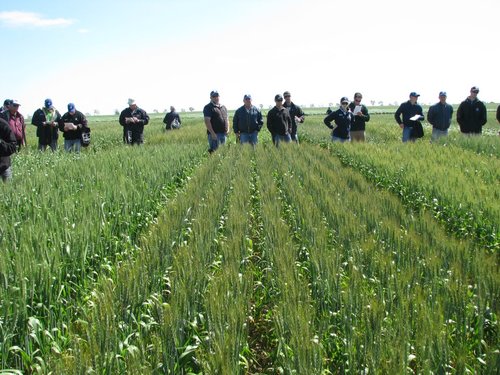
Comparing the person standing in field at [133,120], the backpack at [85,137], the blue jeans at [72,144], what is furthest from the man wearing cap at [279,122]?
the blue jeans at [72,144]

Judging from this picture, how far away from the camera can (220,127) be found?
1314 cm

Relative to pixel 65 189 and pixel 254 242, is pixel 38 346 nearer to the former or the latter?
pixel 254 242

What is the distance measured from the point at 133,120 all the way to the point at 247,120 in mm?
3151

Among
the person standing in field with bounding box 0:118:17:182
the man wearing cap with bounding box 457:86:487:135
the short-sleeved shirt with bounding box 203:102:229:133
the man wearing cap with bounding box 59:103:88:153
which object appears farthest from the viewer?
the short-sleeved shirt with bounding box 203:102:229:133

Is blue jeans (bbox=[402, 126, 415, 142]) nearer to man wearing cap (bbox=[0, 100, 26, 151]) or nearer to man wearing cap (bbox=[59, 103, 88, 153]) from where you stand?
man wearing cap (bbox=[59, 103, 88, 153])

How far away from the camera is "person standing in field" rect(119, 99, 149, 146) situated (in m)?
13.3

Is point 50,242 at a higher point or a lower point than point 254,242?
higher

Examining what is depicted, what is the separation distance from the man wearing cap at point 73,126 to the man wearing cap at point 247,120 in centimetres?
398

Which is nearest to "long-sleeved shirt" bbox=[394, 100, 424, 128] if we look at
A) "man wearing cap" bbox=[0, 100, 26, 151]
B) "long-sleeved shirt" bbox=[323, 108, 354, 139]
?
"long-sleeved shirt" bbox=[323, 108, 354, 139]

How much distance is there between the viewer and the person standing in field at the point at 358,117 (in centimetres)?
1280

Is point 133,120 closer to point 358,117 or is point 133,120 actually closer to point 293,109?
point 293,109

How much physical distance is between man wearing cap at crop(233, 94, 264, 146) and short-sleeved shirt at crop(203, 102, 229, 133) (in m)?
0.37

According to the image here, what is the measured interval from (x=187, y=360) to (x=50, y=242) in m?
2.19

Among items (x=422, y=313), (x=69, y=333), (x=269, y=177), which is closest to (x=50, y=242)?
(x=69, y=333)
